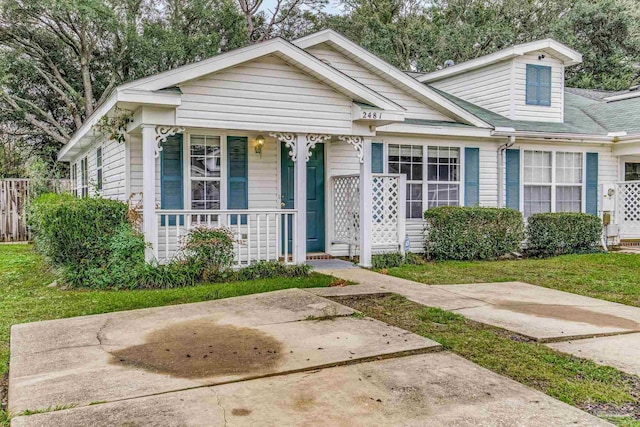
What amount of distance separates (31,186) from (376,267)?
11.0 metres

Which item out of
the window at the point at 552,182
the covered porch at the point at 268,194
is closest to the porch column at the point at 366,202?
the covered porch at the point at 268,194

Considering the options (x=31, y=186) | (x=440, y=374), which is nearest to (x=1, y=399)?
(x=440, y=374)

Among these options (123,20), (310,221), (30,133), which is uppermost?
(123,20)

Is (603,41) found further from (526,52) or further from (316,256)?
(316,256)

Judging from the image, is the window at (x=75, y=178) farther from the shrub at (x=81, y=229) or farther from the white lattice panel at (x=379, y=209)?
the white lattice panel at (x=379, y=209)

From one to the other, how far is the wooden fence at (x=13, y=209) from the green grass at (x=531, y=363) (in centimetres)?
1288

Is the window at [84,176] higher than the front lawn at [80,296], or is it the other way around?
the window at [84,176]

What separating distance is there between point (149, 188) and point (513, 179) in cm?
785

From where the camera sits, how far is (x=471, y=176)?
10945 mm

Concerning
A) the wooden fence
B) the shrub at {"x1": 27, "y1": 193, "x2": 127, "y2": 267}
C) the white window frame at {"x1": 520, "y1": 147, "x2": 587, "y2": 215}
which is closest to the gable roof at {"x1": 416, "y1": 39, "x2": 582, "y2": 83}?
→ the white window frame at {"x1": 520, "y1": 147, "x2": 587, "y2": 215}

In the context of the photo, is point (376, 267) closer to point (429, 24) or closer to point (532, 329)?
point (532, 329)

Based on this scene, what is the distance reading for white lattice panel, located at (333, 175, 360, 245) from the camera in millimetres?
9430

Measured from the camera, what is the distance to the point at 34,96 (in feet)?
72.8

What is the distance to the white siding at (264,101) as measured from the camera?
24.4ft
